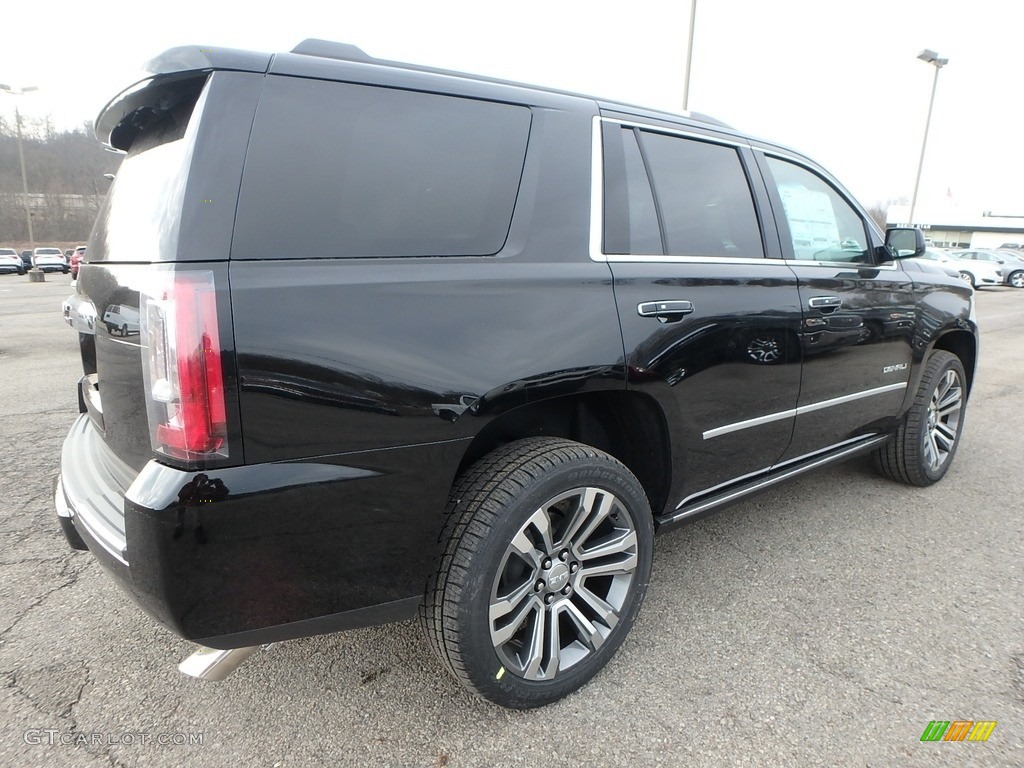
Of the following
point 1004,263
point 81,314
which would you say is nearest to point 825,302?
point 81,314

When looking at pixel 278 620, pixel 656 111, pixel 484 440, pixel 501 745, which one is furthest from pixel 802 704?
pixel 656 111

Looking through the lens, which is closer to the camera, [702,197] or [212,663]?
[212,663]

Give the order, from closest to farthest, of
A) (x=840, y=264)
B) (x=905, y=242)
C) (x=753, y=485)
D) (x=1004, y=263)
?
(x=753, y=485), (x=840, y=264), (x=905, y=242), (x=1004, y=263)

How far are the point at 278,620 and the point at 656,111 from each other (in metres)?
2.24

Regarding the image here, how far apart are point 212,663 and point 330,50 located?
1.71m

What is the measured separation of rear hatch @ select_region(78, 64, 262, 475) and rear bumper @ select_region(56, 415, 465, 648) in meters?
0.10

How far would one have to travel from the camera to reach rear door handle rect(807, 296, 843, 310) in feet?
9.29

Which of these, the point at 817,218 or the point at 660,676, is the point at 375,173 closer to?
the point at 660,676

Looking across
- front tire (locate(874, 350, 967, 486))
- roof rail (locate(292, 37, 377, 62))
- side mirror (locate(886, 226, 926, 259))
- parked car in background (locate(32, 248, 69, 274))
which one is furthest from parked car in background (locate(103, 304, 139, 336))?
parked car in background (locate(32, 248, 69, 274))

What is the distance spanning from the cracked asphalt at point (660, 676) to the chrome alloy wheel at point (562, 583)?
187 mm

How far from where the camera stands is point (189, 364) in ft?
4.81

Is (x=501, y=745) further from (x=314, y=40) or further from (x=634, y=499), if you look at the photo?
(x=314, y=40)

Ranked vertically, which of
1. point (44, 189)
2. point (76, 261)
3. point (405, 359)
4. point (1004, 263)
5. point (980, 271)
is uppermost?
point (44, 189)

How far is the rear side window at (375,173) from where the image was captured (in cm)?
158
